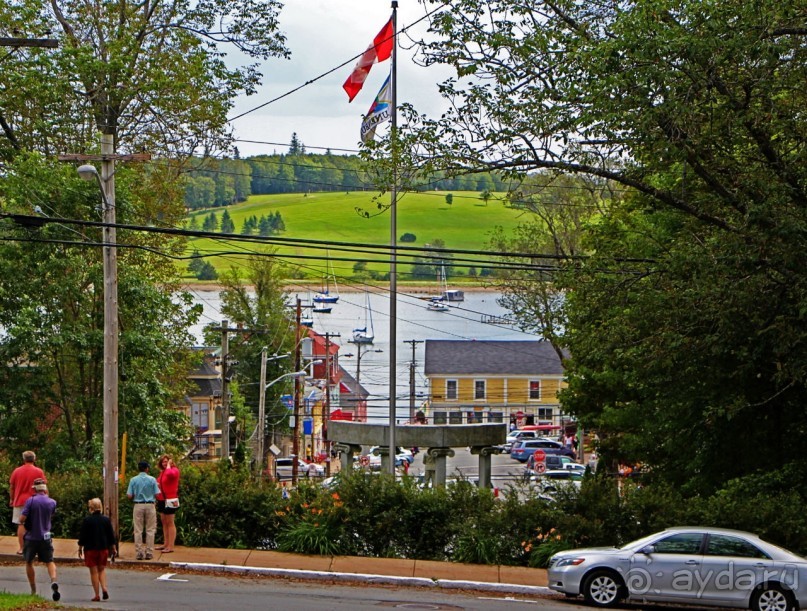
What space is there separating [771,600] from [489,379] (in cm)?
6518

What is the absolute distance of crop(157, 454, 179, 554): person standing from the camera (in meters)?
18.0

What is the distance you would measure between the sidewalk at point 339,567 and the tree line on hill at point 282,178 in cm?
650

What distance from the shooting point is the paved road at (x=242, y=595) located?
47.4 feet

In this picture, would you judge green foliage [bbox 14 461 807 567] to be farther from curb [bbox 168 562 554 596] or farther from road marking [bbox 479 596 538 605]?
road marking [bbox 479 596 538 605]

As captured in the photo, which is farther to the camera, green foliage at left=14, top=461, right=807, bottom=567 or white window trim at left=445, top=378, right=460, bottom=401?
white window trim at left=445, top=378, right=460, bottom=401

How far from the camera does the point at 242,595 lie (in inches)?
606

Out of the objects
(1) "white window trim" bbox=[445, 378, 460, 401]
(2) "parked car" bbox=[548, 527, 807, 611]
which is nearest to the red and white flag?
(2) "parked car" bbox=[548, 527, 807, 611]

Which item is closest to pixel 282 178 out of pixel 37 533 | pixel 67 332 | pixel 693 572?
pixel 67 332

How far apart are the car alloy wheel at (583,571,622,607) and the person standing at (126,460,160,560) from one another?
733cm

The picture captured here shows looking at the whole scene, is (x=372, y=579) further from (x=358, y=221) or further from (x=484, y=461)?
(x=358, y=221)

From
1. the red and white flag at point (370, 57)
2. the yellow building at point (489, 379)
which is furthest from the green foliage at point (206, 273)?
the red and white flag at point (370, 57)

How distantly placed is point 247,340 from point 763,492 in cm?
4974

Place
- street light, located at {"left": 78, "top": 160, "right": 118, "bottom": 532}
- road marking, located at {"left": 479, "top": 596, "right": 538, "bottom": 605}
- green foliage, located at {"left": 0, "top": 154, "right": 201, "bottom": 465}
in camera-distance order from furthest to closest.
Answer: green foliage, located at {"left": 0, "top": 154, "right": 201, "bottom": 465} < street light, located at {"left": 78, "top": 160, "right": 118, "bottom": 532} < road marking, located at {"left": 479, "top": 596, "right": 538, "bottom": 605}

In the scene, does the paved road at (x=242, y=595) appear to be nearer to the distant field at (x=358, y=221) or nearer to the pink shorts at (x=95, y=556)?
the pink shorts at (x=95, y=556)
